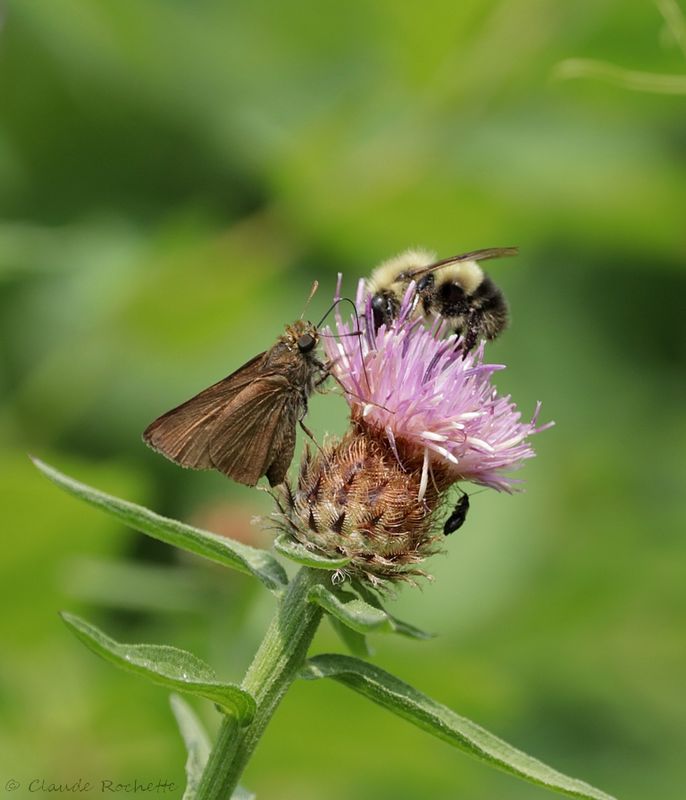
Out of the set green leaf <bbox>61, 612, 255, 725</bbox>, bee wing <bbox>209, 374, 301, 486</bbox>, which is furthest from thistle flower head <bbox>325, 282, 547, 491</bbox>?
green leaf <bbox>61, 612, 255, 725</bbox>

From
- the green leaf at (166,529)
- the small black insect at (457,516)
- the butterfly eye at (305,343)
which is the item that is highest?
the butterfly eye at (305,343)

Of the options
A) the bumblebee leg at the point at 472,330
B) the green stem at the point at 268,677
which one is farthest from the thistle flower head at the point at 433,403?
the green stem at the point at 268,677

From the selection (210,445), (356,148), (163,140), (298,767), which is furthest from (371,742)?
(163,140)

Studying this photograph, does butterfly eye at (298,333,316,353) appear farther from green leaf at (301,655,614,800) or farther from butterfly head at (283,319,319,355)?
green leaf at (301,655,614,800)

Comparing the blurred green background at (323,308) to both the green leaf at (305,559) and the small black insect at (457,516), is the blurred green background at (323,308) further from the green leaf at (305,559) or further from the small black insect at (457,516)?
the green leaf at (305,559)

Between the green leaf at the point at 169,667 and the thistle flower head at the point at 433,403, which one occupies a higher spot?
the thistle flower head at the point at 433,403

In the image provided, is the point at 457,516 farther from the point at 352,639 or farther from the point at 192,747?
the point at 192,747

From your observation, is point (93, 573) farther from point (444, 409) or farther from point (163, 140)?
point (163, 140)
